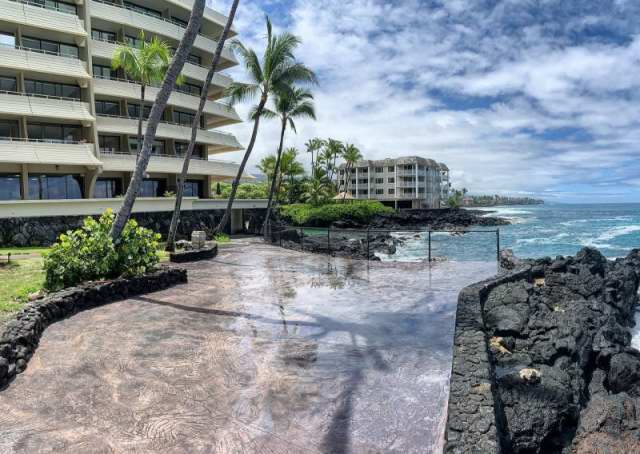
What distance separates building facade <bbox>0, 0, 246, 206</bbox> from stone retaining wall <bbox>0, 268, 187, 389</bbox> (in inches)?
717

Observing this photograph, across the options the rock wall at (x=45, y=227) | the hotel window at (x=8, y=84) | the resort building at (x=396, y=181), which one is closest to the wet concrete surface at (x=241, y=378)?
the rock wall at (x=45, y=227)

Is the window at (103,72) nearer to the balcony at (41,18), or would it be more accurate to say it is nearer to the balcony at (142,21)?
the balcony at (41,18)

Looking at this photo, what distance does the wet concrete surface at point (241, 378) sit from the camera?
4.65 m

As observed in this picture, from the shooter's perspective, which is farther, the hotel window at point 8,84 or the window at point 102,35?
the window at point 102,35

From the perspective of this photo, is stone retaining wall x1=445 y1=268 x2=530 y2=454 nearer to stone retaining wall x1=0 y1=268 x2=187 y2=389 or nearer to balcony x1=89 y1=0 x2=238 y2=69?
stone retaining wall x1=0 y1=268 x2=187 y2=389

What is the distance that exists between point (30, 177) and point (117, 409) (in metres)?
27.2

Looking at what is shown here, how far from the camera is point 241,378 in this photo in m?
6.05

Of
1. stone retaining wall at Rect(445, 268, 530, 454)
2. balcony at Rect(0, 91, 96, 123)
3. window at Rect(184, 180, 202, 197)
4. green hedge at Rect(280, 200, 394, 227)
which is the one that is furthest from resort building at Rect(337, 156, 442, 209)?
stone retaining wall at Rect(445, 268, 530, 454)

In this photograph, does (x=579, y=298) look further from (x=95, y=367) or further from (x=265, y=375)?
(x=95, y=367)

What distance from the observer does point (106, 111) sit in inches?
1258

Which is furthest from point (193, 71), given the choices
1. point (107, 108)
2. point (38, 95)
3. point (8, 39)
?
point (8, 39)

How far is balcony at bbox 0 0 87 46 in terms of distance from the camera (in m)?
25.3

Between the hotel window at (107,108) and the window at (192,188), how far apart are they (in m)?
7.63

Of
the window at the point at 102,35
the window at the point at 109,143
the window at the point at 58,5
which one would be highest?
the window at the point at 58,5
